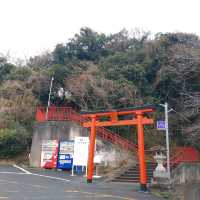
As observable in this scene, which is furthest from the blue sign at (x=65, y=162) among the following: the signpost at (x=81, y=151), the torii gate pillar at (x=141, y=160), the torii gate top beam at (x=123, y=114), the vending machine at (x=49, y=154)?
the torii gate pillar at (x=141, y=160)

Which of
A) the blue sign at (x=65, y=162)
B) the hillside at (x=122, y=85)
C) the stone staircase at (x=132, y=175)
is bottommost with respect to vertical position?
the stone staircase at (x=132, y=175)

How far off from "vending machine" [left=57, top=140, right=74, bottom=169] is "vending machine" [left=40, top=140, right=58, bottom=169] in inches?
15.0

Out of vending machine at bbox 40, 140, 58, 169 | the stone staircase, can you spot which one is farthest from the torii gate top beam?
vending machine at bbox 40, 140, 58, 169

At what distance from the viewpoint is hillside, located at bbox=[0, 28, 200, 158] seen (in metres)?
25.7

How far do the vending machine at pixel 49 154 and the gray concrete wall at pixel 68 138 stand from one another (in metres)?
0.40

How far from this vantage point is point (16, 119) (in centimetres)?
2806

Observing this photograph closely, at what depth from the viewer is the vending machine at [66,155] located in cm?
2225

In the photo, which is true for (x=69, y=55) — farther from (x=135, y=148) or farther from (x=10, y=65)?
(x=135, y=148)

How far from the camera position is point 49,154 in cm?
2322

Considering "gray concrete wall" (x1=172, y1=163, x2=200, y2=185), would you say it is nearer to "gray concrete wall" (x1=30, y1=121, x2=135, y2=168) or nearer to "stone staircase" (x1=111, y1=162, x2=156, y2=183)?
"stone staircase" (x1=111, y1=162, x2=156, y2=183)

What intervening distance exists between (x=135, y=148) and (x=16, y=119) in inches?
420

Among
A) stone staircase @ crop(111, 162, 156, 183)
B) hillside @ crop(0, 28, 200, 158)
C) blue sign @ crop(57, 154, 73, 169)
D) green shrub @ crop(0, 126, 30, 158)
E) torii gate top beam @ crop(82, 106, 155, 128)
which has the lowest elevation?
stone staircase @ crop(111, 162, 156, 183)

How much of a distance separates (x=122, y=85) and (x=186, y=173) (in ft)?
34.9

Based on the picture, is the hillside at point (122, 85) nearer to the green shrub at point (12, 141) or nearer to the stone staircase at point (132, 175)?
the green shrub at point (12, 141)
